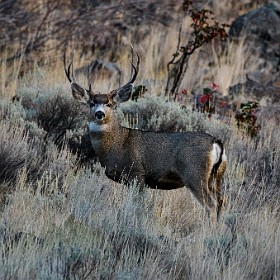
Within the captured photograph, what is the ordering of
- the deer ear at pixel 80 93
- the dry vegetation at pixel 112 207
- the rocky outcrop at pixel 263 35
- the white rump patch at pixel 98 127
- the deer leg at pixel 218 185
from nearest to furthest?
the dry vegetation at pixel 112 207 < the deer leg at pixel 218 185 < the white rump patch at pixel 98 127 < the deer ear at pixel 80 93 < the rocky outcrop at pixel 263 35

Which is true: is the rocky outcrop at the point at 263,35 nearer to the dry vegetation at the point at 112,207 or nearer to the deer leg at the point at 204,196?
the dry vegetation at the point at 112,207

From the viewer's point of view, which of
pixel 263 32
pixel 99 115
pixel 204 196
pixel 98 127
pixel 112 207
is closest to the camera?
pixel 112 207

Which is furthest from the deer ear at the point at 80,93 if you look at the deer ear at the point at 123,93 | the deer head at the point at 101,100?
the deer ear at the point at 123,93

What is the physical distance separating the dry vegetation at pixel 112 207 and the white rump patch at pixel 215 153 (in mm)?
379

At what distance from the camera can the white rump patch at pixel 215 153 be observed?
741cm

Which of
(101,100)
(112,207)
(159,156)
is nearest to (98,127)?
(101,100)

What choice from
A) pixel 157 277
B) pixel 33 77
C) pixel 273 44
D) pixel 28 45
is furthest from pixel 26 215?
pixel 273 44

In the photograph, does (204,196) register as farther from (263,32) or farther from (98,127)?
(263,32)

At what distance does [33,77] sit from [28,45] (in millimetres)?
2780

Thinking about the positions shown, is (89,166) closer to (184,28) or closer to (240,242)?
(240,242)

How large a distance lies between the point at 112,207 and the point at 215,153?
109cm

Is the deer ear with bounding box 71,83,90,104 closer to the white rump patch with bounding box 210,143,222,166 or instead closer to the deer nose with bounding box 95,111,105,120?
the deer nose with bounding box 95,111,105,120

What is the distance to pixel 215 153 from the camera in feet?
24.3

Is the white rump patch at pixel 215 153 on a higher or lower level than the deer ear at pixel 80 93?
lower
